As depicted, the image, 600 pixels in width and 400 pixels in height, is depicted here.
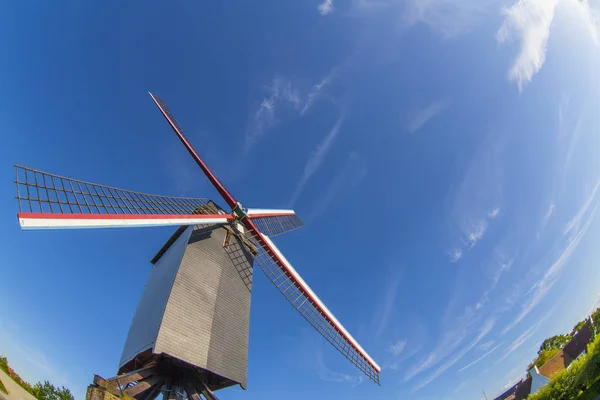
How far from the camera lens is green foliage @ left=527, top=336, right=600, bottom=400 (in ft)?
52.0

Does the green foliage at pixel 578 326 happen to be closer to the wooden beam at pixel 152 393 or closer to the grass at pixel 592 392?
the grass at pixel 592 392

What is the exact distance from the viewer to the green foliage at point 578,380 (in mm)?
15844

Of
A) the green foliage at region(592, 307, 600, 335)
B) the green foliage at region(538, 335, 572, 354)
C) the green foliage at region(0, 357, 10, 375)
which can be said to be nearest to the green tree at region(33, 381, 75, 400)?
the green foliage at region(0, 357, 10, 375)

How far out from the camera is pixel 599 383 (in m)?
15.2

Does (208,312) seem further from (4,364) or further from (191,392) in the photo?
(4,364)

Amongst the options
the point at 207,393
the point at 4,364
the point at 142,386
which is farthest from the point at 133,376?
the point at 4,364

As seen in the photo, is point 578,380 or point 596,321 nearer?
point 578,380

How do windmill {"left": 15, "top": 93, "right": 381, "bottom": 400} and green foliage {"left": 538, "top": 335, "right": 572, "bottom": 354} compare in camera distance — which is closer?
windmill {"left": 15, "top": 93, "right": 381, "bottom": 400}

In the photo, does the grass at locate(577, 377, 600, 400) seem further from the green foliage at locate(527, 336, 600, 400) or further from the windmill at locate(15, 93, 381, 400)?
the windmill at locate(15, 93, 381, 400)

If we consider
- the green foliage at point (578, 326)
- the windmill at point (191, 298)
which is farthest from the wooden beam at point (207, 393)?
the green foliage at point (578, 326)

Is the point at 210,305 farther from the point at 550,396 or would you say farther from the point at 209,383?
the point at 550,396

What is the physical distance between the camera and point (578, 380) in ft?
55.9

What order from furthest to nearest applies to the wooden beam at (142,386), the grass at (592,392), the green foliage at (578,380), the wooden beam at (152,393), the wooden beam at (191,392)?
the green foliage at (578,380), the grass at (592,392), the wooden beam at (191,392), the wooden beam at (152,393), the wooden beam at (142,386)

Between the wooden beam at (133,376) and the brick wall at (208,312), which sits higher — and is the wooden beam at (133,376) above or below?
below
